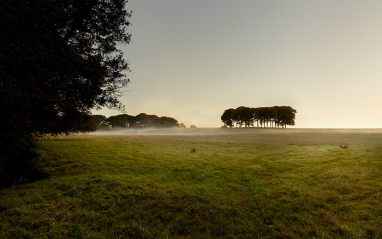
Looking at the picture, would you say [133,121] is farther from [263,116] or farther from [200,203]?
[200,203]

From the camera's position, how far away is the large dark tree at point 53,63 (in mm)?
5563

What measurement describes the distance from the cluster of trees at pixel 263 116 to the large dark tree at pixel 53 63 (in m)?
101

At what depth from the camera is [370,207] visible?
6309 millimetres

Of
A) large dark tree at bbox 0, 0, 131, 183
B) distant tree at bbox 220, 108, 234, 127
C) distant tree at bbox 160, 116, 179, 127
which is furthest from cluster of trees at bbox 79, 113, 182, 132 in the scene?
large dark tree at bbox 0, 0, 131, 183

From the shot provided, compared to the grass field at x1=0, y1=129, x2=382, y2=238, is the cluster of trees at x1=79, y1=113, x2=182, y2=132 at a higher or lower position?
higher

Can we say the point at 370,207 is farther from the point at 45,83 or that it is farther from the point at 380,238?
the point at 45,83

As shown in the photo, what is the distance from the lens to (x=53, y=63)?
639 centimetres

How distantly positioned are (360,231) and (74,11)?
47.4 feet

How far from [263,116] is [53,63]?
353 feet

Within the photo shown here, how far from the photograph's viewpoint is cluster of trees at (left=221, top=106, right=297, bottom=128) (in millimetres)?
96688

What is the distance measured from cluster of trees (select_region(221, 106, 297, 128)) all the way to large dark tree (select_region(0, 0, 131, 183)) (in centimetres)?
10078

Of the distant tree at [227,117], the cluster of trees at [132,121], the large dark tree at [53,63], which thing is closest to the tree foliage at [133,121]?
the cluster of trees at [132,121]

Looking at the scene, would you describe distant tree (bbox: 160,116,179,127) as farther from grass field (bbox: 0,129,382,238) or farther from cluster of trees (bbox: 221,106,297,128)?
grass field (bbox: 0,129,382,238)

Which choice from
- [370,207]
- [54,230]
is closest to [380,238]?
[370,207]
